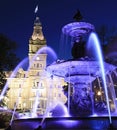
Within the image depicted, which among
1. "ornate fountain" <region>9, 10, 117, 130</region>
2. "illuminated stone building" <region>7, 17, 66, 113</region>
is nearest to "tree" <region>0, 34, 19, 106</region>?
"ornate fountain" <region>9, 10, 117, 130</region>

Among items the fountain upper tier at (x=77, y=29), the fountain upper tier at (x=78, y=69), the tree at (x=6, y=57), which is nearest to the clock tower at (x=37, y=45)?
the tree at (x=6, y=57)

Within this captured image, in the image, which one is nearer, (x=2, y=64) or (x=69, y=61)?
(x=69, y=61)

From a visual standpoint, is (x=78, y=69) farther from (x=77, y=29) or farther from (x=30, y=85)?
(x=30, y=85)

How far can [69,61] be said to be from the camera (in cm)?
1912

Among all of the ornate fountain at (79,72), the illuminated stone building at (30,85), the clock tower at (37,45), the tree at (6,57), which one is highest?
the clock tower at (37,45)

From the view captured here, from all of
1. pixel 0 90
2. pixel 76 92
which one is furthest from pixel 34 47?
pixel 76 92

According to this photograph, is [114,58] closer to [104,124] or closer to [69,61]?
[69,61]

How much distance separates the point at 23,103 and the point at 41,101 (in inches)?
206

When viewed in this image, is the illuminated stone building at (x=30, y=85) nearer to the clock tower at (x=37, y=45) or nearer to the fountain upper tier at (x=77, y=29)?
the clock tower at (x=37, y=45)

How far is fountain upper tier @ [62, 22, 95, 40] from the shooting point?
67.4ft

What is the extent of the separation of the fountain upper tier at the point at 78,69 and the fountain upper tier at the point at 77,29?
7.22 ft

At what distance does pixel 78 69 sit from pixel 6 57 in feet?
81.4

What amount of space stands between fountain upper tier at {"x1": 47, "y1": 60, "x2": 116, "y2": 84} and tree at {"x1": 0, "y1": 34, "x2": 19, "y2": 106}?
23009 millimetres

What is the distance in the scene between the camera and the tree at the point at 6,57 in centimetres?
4291
